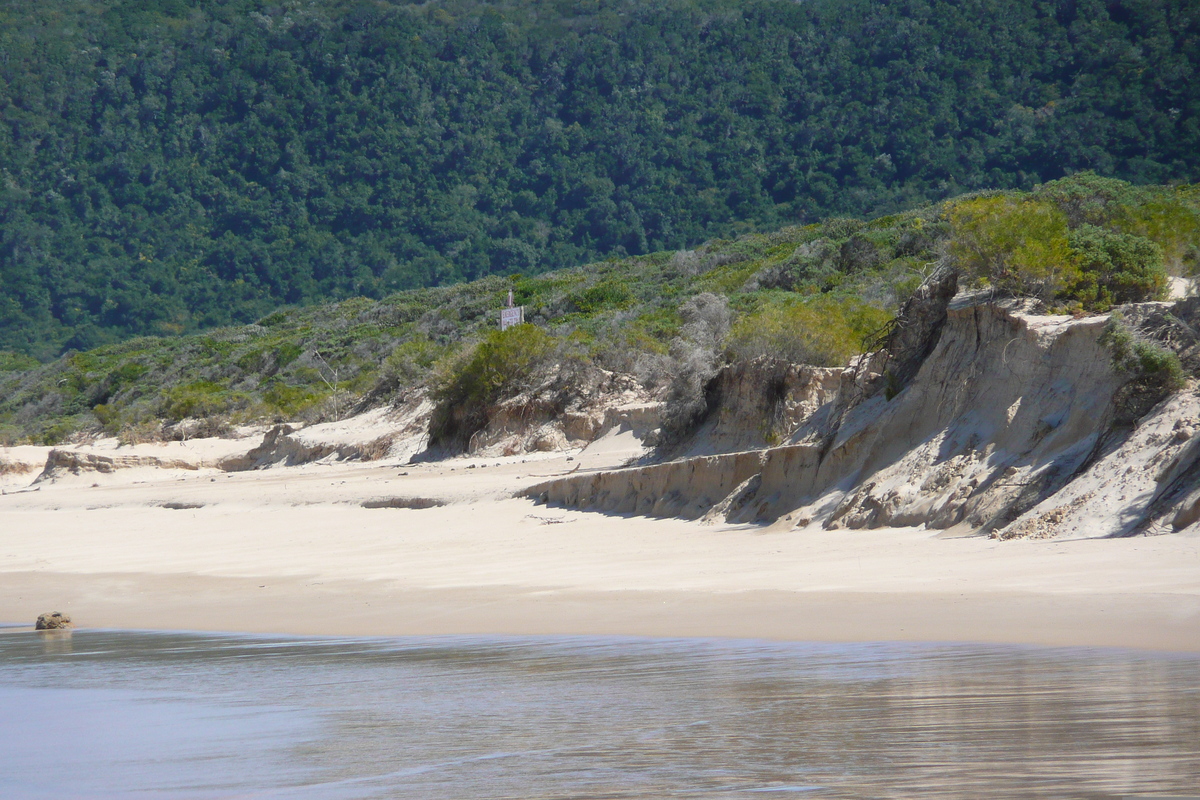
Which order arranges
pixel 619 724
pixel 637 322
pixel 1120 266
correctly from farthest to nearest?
1. pixel 637 322
2. pixel 1120 266
3. pixel 619 724

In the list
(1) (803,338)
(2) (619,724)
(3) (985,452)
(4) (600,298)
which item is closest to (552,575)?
(3) (985,452)

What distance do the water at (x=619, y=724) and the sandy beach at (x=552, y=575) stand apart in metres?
0.82

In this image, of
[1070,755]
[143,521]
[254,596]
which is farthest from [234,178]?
[1070,755]

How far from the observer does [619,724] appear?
231 inches

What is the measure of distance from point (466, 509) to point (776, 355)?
503 centimetres

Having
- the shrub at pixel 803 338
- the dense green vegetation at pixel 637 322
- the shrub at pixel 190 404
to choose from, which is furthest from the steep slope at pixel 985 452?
the shrub at pixel 190 404

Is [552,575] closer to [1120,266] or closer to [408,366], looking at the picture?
[1120,266]

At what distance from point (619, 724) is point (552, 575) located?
5.91 m

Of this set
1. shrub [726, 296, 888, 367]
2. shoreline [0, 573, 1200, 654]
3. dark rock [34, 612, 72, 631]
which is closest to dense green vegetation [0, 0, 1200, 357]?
shrub [726, 296, 888, 367]

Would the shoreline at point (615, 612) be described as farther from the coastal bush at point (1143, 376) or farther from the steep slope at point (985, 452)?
the coastal bush at point (1143, 376)

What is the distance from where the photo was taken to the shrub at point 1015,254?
42.6ft

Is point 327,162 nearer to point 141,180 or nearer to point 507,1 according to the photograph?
point 141,180

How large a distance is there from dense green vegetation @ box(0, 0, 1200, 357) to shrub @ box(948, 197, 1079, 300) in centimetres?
6549

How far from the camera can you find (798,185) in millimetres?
95562
